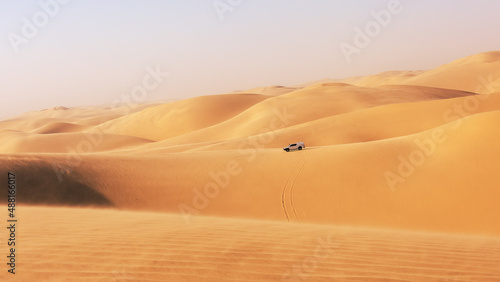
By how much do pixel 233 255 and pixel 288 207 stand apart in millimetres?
8396

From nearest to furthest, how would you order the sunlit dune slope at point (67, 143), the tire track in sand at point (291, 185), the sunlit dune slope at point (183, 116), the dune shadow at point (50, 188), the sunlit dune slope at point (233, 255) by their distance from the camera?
the sunlit dune slope at point (233, 255)
the dune shadow at point (50, 188)
the tire track in sand at point (291, 185)
the sunlit dune slope at point (67, 143)
the sunlit dune slope at point (183, 116)

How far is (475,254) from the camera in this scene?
20.1 ft

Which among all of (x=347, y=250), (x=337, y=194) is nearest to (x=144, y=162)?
(x=337, y=194)

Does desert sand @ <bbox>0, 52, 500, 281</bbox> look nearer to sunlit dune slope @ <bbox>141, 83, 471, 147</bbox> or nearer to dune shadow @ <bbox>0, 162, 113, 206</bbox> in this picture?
dune shadow @ <bbox>0, 162, 113, 206</bbox>

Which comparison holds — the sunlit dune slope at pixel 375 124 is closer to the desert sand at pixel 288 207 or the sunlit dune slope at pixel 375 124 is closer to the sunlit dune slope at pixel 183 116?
the desert sand at pixel 288 207

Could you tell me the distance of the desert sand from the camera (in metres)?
5.14

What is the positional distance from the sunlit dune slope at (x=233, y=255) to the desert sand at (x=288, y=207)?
0.03m

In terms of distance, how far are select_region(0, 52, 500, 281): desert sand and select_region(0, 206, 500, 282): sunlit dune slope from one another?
0.03 meters

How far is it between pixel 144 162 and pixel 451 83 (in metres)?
73.9

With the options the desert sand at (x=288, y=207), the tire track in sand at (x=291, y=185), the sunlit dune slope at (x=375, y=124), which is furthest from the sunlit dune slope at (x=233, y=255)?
the sunlit dune slope at (x=375, y=124)

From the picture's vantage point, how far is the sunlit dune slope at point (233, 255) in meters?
4.77

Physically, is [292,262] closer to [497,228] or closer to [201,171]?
[497,228]

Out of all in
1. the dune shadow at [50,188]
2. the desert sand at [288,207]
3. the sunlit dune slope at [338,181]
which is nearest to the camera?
the desert sand at [288,207]

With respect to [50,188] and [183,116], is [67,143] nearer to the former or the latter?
[183,116]
